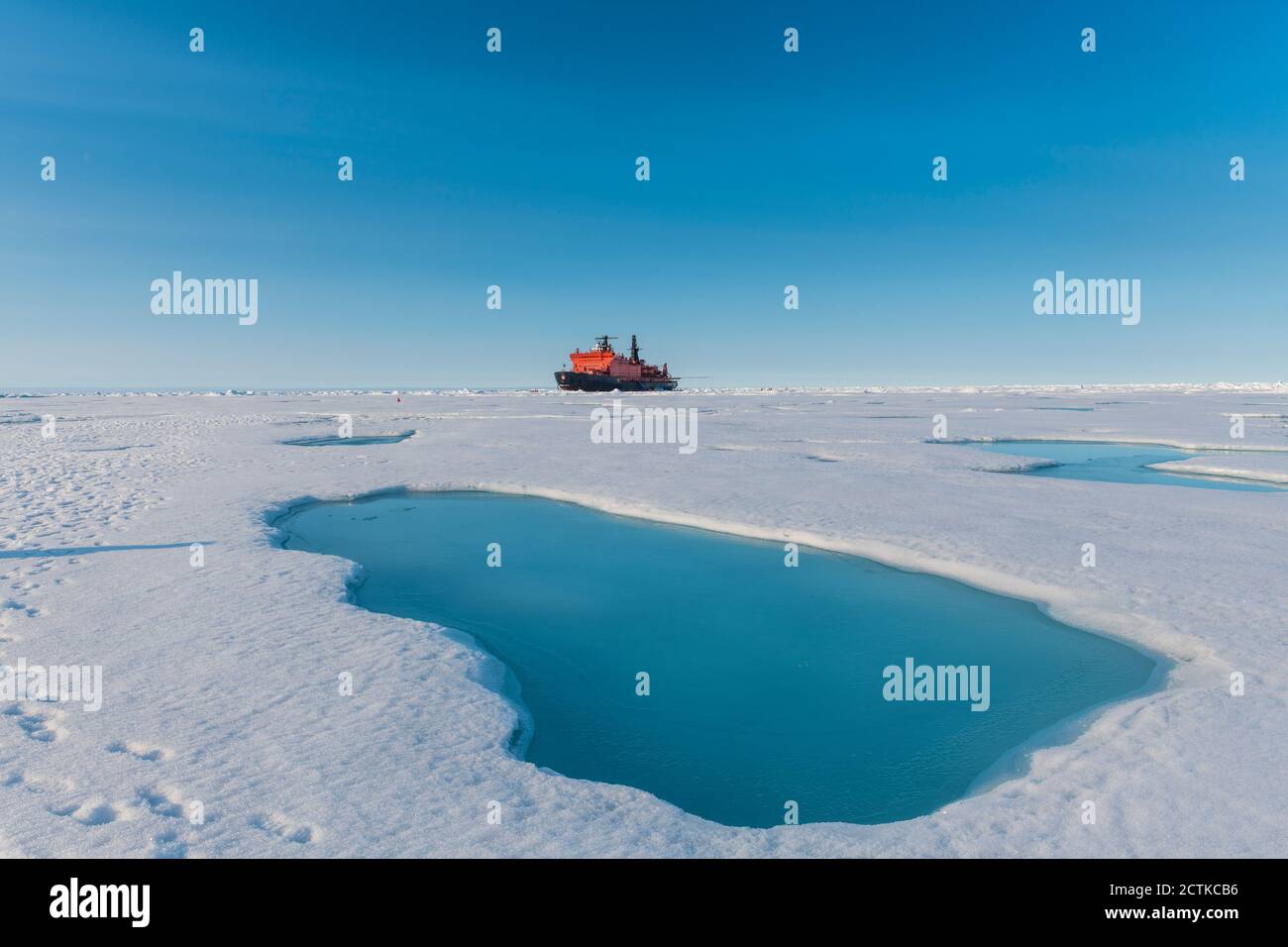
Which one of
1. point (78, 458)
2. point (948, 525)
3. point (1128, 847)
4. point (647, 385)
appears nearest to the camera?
point (1128, 847)

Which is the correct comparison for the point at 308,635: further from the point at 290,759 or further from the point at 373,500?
the point at 373,500

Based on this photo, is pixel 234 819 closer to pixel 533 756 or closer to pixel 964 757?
pixel 533 756

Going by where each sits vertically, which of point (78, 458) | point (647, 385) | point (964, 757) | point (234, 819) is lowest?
point (964, 757)

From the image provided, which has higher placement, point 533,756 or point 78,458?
point 78,458

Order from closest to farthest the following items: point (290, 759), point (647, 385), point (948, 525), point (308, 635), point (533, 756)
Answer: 1. point (290, 759)
2. point (533, 756)
3. point (308, 635)
4. point (948, 525)
5. point (647, 385)

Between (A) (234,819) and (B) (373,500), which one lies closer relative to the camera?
(A) (234,819)
